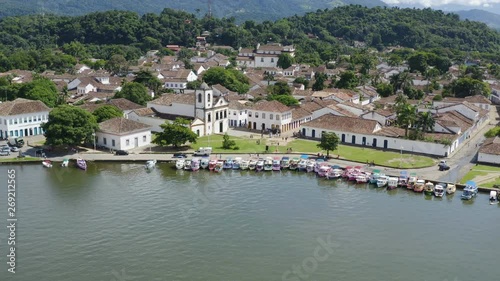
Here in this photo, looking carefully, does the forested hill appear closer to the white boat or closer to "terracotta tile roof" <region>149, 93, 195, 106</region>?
"terracotta tile roof" <region>149, 93, 195, 106</region>

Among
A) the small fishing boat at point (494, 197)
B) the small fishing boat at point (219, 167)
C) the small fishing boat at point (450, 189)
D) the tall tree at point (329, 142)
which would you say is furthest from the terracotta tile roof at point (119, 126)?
the small fishing boat at point (494, 197)

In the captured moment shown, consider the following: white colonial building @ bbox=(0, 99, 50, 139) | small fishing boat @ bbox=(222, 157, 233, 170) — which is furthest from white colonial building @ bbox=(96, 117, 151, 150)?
small fishing boat @ bbox=(222, 157, 233, 170)

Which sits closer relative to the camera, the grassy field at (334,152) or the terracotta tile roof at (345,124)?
the grassy field at (334,152)

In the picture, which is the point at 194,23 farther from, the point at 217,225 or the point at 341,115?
the point at 217,225

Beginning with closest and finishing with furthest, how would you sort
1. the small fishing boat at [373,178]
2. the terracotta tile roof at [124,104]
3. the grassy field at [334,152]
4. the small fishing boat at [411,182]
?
the small fishing boat at [411,182] → the small fishing boat at [373,178] → the grassy field at [334,152] → the terracotta tile roof at [124,104]

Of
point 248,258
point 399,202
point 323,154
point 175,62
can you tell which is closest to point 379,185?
point 399,202

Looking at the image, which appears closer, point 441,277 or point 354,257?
point 441,277

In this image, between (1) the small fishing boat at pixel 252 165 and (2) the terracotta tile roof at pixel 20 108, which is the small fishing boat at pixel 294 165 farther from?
(2) the terracotta tile roof at pixel 20 108
